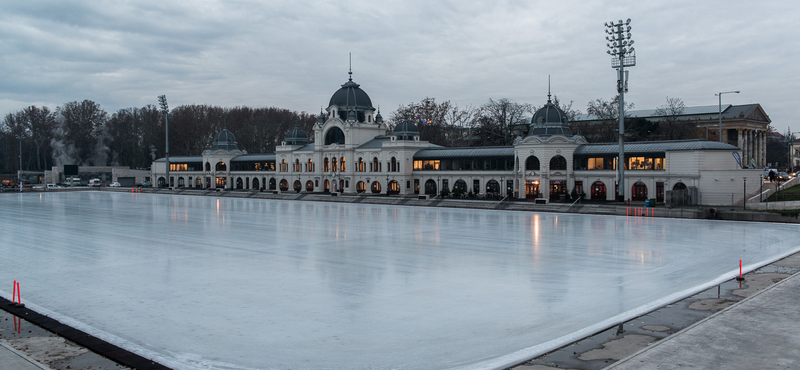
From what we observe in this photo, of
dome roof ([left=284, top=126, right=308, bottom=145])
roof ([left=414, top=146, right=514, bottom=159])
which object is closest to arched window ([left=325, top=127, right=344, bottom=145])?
dome roof ([left=284, top=126, right=308, bottom=145])

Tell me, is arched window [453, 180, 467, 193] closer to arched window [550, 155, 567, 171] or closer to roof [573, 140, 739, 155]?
arched window [550, 155, 567, 171]

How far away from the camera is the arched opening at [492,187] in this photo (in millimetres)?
72812

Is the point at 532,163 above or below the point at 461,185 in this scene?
above

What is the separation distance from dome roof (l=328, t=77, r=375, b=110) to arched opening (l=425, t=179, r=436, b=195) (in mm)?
19258

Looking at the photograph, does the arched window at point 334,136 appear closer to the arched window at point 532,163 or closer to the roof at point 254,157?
the roof at point 254,157

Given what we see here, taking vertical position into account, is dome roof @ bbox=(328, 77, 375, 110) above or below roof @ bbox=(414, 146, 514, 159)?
above

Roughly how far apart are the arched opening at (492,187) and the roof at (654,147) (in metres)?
11.2

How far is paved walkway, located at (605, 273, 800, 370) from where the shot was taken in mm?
12539

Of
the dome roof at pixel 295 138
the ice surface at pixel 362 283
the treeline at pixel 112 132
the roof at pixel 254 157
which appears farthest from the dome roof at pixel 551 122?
the treeline at pixel 112 132

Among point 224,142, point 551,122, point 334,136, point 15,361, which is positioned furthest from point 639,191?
point 224,142

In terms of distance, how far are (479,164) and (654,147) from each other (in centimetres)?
2281

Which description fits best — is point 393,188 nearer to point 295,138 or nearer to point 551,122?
point 295,138

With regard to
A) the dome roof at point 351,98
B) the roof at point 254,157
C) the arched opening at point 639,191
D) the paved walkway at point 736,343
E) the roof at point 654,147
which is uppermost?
the dome roof at point 351,98

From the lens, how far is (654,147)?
59.7 metres
